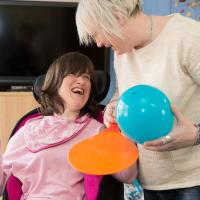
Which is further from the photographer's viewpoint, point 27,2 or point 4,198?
point 27,2

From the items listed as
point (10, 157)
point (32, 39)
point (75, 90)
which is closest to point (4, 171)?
point (10, 157)

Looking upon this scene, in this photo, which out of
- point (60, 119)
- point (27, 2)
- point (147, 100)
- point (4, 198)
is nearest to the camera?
point (147, 100)

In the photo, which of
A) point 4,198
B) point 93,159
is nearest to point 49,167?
point 4,198

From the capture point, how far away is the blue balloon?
74cm

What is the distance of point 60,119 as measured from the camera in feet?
4.51

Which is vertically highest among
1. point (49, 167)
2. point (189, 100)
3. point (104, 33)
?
point (104, 33)

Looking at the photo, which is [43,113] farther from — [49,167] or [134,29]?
[134,29]

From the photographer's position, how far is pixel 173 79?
879 millimetres

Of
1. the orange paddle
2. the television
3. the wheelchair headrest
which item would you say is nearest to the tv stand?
the television

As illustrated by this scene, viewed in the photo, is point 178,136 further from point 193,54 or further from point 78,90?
point 78,90

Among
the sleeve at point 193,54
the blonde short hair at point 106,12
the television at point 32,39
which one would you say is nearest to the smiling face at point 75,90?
the blonde short hair at point 106,12

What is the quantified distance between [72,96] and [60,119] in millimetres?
132

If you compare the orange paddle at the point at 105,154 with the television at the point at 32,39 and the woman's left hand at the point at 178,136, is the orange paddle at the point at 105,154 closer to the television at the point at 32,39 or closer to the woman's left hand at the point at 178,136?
the woman's left hand at the point at 178,136

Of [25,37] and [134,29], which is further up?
[134,29]
